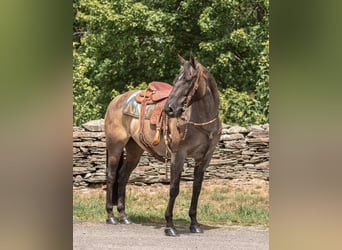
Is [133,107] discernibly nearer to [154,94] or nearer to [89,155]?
[154,94]

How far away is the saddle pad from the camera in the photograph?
4.91 meters

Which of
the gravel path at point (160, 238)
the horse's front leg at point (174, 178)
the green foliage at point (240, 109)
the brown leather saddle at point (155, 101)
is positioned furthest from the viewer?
the green foliage at point (240, 109)

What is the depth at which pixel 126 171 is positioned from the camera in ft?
17.2

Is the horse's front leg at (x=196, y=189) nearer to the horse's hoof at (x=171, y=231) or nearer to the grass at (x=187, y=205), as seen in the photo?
the horse's hoof at (x=171, y=231)

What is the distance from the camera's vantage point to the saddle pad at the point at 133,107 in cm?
491

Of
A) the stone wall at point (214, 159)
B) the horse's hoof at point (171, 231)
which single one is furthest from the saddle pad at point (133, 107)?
the stone wall at point (214, 159)

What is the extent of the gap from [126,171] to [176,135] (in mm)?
955

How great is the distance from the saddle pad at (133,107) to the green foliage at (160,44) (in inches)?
82.2

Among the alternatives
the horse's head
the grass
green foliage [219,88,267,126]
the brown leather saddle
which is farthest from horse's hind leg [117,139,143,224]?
green foliage [219,88,267,126]

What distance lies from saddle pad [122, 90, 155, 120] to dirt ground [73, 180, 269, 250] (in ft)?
3.27

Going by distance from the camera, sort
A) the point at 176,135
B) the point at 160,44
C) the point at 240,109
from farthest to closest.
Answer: the point at 160,44
the point at 240,109
the point at 176,135

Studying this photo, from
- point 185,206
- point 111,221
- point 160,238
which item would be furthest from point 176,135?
point 185,206
